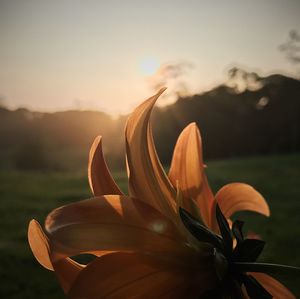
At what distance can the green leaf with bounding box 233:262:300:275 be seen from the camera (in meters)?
0.36

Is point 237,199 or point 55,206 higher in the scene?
point 237,199

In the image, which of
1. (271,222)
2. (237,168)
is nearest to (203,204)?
(271,222)

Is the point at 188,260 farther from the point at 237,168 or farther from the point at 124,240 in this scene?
the point at 237,168

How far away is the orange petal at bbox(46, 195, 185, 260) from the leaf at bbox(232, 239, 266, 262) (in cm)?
6

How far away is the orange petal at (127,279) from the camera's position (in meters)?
0.32

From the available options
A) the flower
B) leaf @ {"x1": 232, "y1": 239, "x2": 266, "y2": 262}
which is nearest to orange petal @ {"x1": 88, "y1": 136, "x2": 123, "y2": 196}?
the flower

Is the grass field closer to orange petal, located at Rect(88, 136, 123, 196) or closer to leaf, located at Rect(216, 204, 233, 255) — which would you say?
leaf, located at Rect(216, 204, 233, 255)

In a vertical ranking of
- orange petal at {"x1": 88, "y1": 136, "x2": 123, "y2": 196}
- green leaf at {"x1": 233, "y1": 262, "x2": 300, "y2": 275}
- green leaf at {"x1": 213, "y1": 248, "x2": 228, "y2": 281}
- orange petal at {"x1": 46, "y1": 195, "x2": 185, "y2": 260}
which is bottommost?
green leaf at {"x1": 233, "y1": 262, "x2": 300, "y2": 275}

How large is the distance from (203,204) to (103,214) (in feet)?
0.41

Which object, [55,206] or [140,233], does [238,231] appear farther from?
[55,206]

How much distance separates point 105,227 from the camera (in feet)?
1.06

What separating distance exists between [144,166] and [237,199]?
121mm

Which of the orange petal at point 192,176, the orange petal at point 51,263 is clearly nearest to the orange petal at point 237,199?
the orange petal at point 192,176

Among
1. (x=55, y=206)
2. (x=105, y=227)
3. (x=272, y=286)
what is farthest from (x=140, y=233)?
(x=55, y=206)
